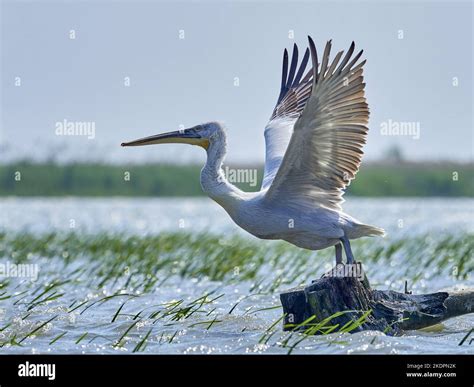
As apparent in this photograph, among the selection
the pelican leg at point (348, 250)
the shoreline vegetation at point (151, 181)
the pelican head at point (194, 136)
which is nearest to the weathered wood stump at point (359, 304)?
the pelican leg at point (348, 250)

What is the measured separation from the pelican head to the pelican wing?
76 centimetres

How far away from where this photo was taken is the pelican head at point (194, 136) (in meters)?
8.39

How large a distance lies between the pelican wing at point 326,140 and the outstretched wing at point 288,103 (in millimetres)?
1106

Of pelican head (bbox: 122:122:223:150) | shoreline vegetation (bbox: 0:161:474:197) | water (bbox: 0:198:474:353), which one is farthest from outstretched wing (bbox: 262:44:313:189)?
shoreline vegetation (bbox: 0:161:474:197)

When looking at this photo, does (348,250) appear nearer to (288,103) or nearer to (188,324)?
(188,324)

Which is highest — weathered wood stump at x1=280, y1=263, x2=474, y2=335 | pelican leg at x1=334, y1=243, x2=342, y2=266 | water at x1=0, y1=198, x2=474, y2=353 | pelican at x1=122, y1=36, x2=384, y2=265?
pelican at x1=122, y1=36, x2=384, y2=265

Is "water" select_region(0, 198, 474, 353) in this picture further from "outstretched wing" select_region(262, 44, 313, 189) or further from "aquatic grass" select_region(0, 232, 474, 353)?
"outstretched wing" select_region(262, 44, 313, 189)

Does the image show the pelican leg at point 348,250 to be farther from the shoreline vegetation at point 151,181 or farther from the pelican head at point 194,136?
the shoreline vegetation at point 151,181

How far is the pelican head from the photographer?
8391mm

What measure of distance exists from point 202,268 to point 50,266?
6.45ft

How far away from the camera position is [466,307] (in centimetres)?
831

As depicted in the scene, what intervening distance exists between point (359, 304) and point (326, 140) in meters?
1.31
